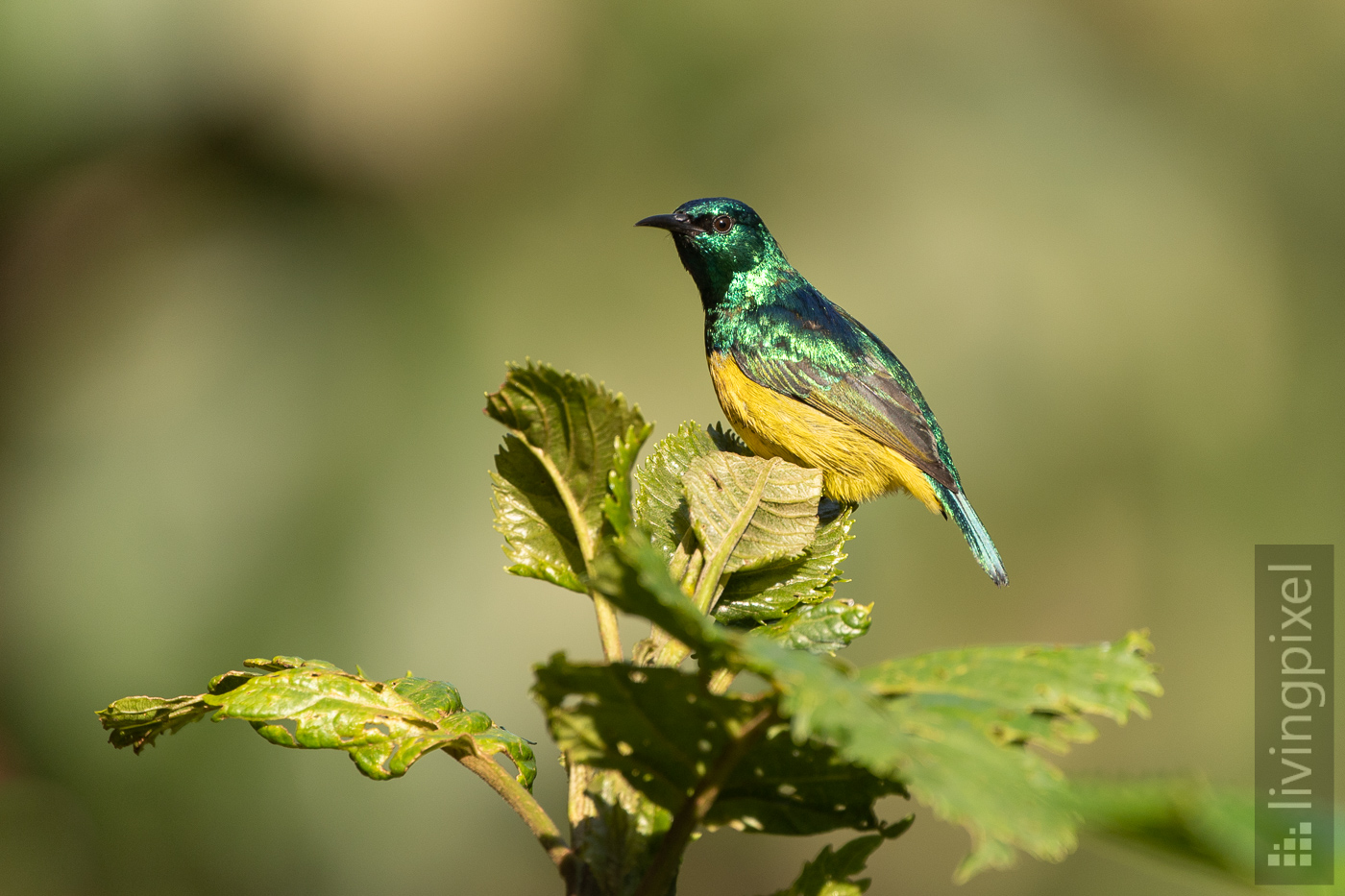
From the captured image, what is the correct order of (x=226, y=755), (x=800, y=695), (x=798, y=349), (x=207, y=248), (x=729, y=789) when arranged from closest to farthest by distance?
1. (x=800, y=695)
2. (x=729, y=789)
3. (x=798, y=349)
4. (x=226, y=755)
5. (x=207, y=248)

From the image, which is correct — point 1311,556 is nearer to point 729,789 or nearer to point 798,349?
point 798,349

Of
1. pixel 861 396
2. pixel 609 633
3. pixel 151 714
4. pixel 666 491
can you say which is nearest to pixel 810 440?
pixel 861 396

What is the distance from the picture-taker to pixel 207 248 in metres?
7.84

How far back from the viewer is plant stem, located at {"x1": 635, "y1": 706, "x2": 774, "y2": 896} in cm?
106

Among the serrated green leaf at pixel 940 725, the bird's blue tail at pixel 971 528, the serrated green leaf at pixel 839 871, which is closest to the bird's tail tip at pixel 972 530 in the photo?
the bird's blue tail at pixel 971 528

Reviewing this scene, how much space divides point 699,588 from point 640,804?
1.08ft

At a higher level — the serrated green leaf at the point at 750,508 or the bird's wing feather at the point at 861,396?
the bird's wing feather at the point at 861,396

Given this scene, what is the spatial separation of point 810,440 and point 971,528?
0.88 meters

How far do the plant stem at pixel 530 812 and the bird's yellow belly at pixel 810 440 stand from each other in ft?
8.58

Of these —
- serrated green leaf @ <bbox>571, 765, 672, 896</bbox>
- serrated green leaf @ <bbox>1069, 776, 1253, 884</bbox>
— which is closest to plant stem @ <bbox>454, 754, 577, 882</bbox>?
serrated green leaf @ <bbox>571, 765, 672, 896</bbox>

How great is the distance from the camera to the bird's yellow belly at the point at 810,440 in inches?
153

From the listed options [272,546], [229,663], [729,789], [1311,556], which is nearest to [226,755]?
[229,663]

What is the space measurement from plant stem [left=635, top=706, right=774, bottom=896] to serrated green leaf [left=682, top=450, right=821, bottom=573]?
0.43m

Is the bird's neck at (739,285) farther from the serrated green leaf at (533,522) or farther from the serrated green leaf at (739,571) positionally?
the serrated green leaf at (533,522)
